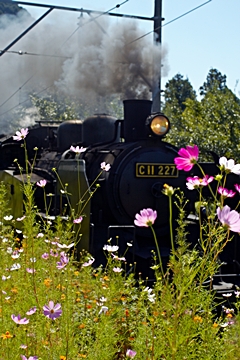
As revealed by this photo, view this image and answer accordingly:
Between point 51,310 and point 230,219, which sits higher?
point 230,219

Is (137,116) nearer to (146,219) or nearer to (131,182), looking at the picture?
(131,182)

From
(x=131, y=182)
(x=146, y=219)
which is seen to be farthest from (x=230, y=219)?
(x=131, y=182)

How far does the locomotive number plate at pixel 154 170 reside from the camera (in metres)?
6.91

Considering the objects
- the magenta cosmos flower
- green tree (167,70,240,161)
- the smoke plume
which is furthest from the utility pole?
the magenta cosmos flower

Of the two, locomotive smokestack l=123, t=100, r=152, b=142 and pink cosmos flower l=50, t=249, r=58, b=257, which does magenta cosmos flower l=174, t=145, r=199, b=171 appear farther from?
locomotive smokestack l=123, t=100, r=152, b=142

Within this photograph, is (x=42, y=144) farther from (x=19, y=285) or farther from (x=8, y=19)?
(x=8, y=19)

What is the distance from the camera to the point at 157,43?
457 inches

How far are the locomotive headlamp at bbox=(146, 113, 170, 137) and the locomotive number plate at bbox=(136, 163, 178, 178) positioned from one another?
421 millimetres

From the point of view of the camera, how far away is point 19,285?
3.89m

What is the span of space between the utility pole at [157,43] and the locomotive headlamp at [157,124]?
4.38m

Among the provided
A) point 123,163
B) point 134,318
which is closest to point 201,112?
point 123,163

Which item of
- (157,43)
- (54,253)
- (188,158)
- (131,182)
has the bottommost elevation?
(54,253)

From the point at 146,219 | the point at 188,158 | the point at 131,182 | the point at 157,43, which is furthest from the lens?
the point at 157,43

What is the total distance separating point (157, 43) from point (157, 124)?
Answer: 5.10 meters
